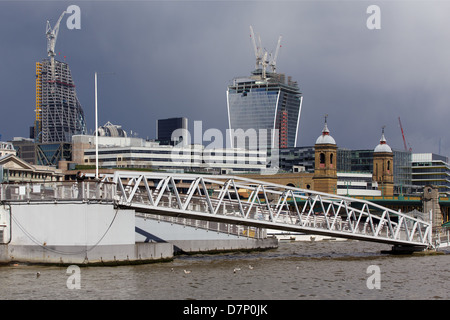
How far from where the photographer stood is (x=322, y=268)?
5994 cm

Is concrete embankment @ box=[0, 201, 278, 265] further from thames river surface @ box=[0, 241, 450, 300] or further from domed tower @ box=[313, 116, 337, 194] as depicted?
domed tower @ box=[313, 116, 337, 194]

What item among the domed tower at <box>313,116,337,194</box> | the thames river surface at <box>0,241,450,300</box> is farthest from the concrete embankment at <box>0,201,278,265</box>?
the domed tower at <box>313,116,337,194</box>

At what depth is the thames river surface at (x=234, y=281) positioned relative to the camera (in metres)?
42.8

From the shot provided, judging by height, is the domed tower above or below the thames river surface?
above

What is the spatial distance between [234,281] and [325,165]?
477 ft

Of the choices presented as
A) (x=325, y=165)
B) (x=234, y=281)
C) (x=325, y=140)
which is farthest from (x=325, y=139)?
(x=234, y=281)

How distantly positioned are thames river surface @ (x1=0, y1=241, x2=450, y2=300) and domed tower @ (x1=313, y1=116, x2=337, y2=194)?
127m

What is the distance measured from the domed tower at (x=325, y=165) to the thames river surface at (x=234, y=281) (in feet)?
416

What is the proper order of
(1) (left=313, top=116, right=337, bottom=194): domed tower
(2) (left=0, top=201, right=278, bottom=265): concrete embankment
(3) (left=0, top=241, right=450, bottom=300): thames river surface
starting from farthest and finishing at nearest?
(1) (left=313, top=116, right=337, bottom=194): domed tower, (2) (left=0, top=201, right=278, bottom=265): concrete embankment, (3) (left=0, top=241, right=450, bottom=300): thames river surface

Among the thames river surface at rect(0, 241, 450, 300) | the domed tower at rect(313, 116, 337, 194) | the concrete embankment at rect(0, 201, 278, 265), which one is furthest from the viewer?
the domed tower at rect(313, 116, 337, 194)

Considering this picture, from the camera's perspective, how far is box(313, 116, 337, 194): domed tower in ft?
628

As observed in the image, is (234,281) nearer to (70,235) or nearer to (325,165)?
(70,235)

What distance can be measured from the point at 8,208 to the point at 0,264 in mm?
4119

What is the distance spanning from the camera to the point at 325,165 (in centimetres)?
19262
